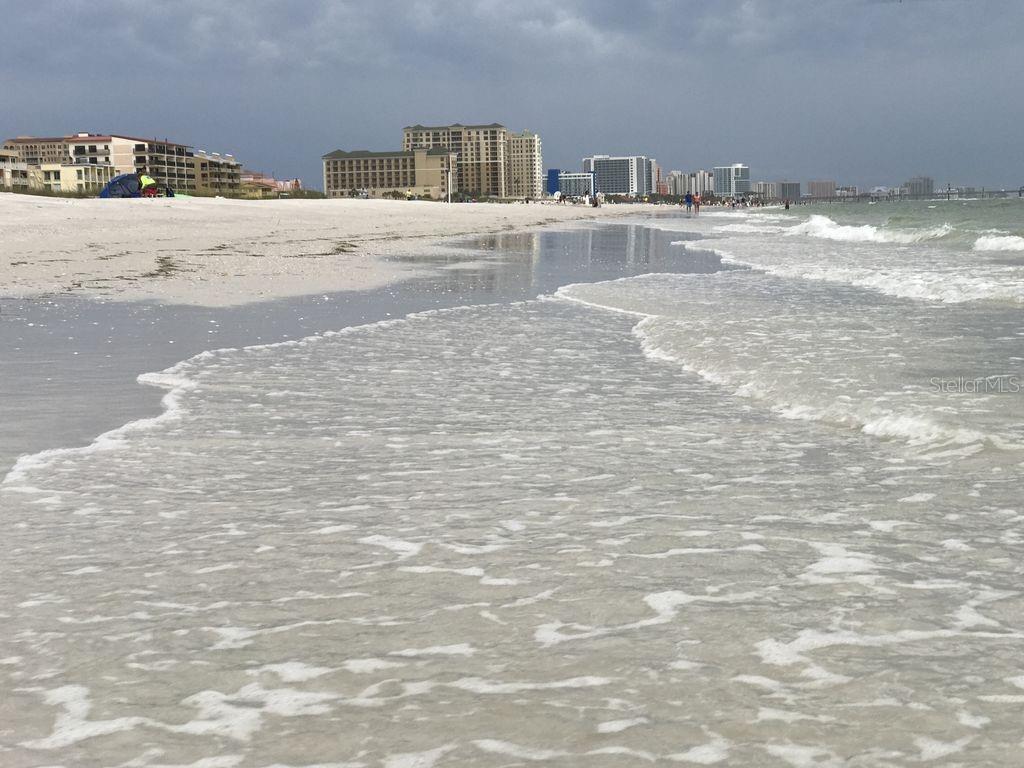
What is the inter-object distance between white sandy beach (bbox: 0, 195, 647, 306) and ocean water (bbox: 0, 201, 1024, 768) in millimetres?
7330

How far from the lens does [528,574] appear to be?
Result: 3.54m

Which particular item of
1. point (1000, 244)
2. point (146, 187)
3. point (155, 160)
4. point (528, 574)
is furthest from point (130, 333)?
point (155, 160)

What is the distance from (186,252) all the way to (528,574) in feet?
61.9

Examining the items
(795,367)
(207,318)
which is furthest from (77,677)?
(207,318)

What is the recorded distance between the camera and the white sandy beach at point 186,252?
1409 centimetres

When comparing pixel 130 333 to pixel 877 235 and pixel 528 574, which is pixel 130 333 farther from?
pixel 877 235

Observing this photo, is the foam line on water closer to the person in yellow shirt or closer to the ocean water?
the ocean water

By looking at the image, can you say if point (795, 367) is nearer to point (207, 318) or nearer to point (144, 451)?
point (144, 451)

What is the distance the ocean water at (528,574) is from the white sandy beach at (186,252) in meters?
7.33

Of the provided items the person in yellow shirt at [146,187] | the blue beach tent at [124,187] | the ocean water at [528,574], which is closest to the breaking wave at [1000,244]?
the ocean water at [528,574]

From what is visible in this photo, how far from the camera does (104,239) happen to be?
22.6 m

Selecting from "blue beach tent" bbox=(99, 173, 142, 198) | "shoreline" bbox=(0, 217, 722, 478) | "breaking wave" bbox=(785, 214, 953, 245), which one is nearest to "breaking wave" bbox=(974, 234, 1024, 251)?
"breaking wave" bbox=(785, 214, 953, 245)

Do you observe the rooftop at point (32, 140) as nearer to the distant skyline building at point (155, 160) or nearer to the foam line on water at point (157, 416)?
the distant skyline building at point (155, 160)

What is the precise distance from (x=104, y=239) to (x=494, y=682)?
22323 millimetres
